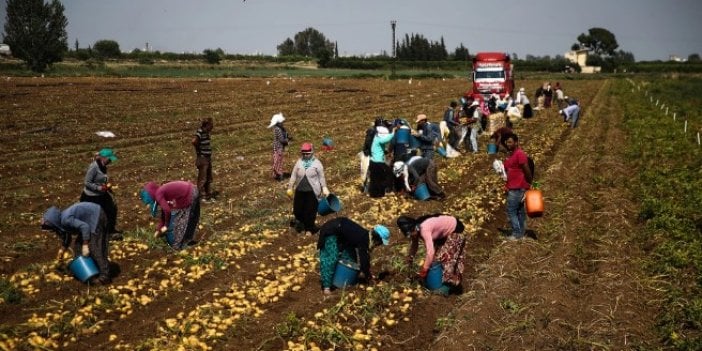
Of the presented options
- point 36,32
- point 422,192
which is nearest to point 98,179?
point 422,192

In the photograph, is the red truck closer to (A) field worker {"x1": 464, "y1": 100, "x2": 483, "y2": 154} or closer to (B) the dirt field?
(A) field worker {"x1": 464, "y1": 100, "x2": 483, "y2": 154}

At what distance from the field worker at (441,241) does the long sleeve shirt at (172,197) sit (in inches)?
163

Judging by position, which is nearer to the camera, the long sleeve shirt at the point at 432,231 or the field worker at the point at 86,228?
the long sleeve shirt at the point at 432,231

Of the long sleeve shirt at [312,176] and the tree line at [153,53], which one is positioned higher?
the tree line at [153,53]

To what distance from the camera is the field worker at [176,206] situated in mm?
9906

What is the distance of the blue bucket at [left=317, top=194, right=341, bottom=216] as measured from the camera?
1125 centimetres

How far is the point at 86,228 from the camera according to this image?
873cm

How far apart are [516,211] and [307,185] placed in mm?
4126

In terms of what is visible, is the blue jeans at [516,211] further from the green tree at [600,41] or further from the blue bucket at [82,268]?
the green tree at [600,41]

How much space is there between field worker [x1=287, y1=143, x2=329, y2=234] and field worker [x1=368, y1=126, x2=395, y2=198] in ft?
9.10

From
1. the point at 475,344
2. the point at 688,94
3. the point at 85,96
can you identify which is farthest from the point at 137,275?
the point at 688,94

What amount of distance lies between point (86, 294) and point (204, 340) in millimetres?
2476

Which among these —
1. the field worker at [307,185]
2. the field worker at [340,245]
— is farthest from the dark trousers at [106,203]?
the field worker at [340,245]

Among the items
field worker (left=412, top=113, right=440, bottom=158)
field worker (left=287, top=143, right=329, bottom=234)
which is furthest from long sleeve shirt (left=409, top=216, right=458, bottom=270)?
field worker (left=412, top=113, right=440, bottom=158)
